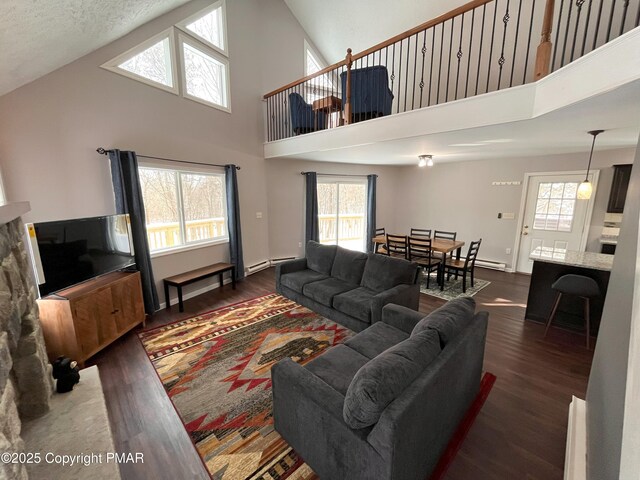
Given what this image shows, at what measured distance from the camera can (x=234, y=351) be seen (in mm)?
2797

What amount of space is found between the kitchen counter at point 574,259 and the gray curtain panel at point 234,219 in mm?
4367

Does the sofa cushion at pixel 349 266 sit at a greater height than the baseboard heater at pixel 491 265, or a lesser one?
greater

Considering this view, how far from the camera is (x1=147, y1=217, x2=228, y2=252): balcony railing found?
3.85 m

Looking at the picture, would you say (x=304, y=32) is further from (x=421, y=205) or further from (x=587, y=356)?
(x=587, y=356)

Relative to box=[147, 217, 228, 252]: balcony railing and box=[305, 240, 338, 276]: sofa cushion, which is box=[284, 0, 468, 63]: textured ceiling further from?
box=[147, 217, 228, 252]: balcony railing

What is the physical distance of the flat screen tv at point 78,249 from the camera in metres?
2.30

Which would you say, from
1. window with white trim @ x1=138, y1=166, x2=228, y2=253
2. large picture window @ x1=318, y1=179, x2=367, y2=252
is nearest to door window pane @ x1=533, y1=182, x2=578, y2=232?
large picture window @ x1=318, y1=179, x2=367, y2=252

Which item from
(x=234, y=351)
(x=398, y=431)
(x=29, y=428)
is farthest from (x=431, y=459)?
(x=29, y=428)

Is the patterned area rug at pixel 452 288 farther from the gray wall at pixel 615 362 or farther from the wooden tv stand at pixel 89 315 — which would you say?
the wooden tv stand at pixel 89 315

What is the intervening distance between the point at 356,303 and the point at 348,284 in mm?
609

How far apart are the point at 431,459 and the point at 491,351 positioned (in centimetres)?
178

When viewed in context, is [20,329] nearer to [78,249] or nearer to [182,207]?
[78,249]

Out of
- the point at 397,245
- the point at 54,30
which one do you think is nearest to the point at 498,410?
the point at 397,245

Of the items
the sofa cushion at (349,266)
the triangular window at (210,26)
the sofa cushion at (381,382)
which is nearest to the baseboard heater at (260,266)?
the sofa cushion at (349,266)
